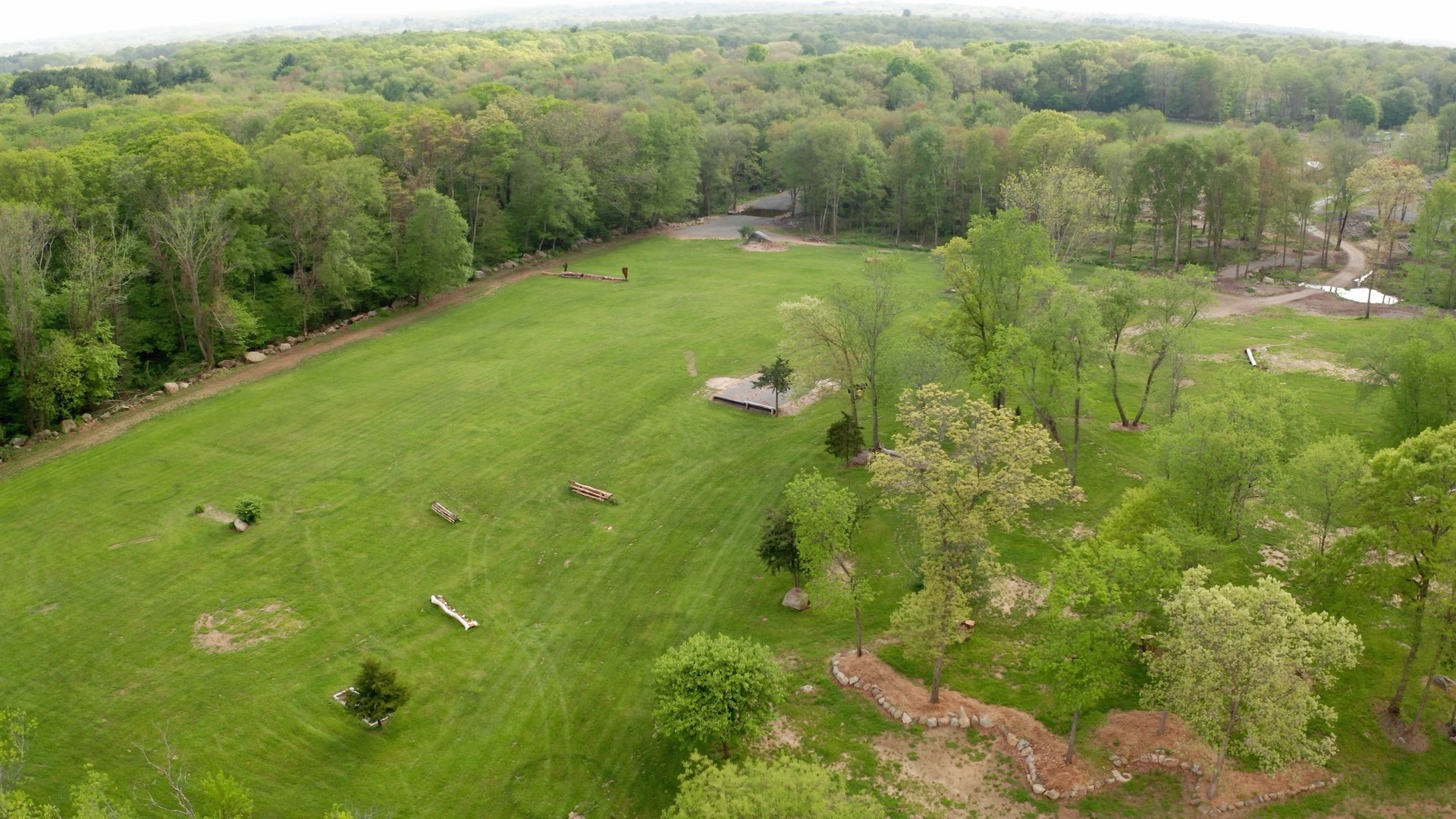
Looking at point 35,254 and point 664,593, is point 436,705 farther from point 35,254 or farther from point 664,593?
point 35,254

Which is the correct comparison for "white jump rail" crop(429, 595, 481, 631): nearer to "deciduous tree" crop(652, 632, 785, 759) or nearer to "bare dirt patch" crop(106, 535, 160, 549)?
"deciduous tree" crop(652, 632, 785, 759)

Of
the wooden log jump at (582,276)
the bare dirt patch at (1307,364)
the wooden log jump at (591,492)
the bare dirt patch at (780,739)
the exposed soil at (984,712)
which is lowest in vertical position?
→ the bare dirt patch at (780,739)

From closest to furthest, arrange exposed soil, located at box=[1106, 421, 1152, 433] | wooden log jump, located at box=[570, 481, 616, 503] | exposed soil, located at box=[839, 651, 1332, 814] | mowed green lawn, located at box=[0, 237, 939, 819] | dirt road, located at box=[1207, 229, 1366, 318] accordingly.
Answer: exposed soil, located at box=[839, 651, 1332, 814]
mowed green lawn, located at box=[0, 237, 939, 819]
wooden log jump, located at box=[570, 481, 616, 503]
exposed soil, located at box=[1106, 421, 1152, 433]
dirt road, located at box=[1207, 229, 1366, 318]

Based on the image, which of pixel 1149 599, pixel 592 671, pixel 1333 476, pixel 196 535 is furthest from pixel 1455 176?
pixel 196 535

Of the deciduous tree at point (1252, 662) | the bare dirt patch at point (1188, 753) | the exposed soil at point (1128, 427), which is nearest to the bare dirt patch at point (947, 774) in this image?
the bare dirt patch at point (1188, 753)

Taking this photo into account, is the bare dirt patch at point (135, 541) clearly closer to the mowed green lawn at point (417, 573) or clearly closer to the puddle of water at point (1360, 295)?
the mowed green lawn at point (417, 573)

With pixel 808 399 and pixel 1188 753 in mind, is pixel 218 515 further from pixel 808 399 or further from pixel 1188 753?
pixel 1188 753

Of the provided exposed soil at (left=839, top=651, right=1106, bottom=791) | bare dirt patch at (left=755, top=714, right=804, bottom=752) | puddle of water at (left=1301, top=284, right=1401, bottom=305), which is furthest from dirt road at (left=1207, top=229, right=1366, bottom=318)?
bare dirt patch at (left=755, top=714, right=804, bottom=752)
